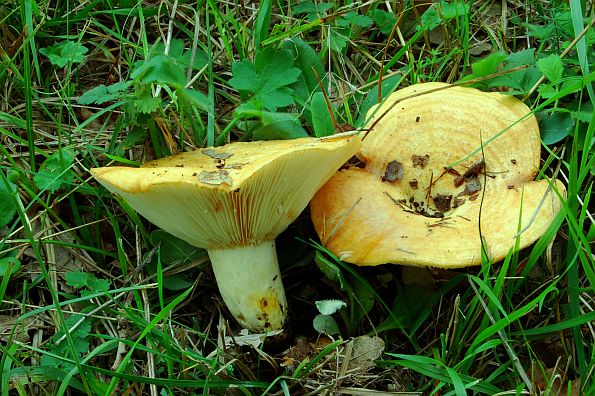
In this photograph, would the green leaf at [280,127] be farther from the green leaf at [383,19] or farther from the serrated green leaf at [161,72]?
the green leaf at [383,19]

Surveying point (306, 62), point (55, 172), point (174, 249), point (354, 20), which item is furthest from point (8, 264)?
point (354, 20)

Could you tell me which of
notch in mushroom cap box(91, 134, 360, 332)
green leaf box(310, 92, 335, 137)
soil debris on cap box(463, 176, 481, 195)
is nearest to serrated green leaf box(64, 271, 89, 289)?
notch in mushroom cap box(91, 134, 360, 332)

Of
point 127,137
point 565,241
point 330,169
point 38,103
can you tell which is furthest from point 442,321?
point 38,103

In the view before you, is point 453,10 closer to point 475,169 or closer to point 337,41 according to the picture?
point 337,41

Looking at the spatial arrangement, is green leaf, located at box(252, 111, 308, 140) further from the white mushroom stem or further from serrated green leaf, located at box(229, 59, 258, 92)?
A: the white mushroom stem

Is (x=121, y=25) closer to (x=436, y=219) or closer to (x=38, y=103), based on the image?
(x=38, y=103)

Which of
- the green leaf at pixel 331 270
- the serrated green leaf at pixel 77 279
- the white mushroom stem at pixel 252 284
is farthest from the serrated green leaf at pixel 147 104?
the green leaf at pixel 331 270

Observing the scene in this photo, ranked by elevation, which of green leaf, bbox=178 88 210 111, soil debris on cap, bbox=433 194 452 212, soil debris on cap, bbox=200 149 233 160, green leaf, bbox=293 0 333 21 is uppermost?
green leaf, bbox=293 0 333 21

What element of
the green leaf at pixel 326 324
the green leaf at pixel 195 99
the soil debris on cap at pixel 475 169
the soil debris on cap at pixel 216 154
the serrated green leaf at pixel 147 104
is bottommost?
the green leaf at pixel 326 324
